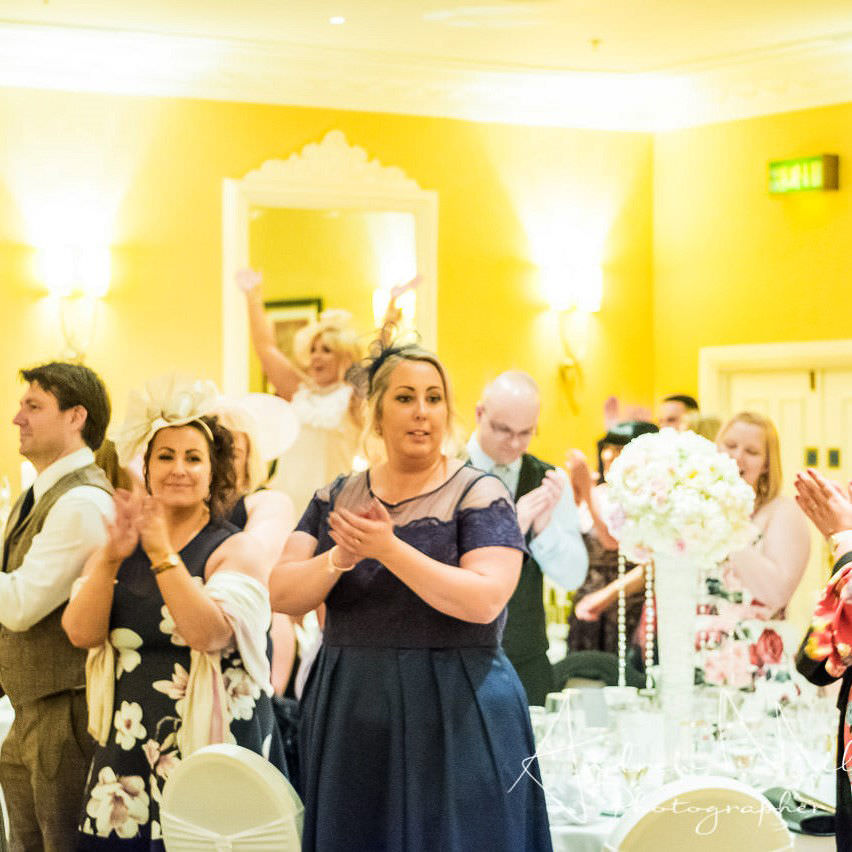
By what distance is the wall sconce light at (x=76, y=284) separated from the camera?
6.59 m

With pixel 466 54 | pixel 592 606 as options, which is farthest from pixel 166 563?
pixel 466 54

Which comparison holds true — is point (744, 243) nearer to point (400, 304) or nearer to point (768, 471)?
point (400, 304)

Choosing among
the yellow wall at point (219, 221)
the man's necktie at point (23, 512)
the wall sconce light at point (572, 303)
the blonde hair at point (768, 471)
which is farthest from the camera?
the wall sconce light at point (572, 303)

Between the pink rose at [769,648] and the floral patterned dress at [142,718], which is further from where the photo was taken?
the pink rose at [769,648]

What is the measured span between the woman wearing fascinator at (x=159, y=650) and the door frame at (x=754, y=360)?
4.82 meters

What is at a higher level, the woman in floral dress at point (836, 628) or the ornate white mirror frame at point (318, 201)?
the ornate white mirror frame at point (318, 201)

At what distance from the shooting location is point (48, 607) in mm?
3076

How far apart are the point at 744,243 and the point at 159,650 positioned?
5.30 m

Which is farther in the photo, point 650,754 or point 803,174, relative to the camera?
point 803,174

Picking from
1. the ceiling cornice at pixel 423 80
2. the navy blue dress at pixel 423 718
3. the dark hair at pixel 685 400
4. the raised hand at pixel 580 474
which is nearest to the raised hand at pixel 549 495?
the raised hand at pixel 580 474

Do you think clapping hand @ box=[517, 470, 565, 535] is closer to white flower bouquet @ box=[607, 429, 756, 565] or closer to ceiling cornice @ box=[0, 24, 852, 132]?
white flower bouquet @ box=[607, 429, 756, 565]

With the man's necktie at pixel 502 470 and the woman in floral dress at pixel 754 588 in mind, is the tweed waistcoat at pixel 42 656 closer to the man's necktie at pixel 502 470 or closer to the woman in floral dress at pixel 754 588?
the man's necktie at pixel 502 470

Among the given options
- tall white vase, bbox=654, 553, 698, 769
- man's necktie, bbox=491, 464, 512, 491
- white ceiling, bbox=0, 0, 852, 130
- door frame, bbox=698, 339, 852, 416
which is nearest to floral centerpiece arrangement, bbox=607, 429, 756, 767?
tall white vase, bbox=654, 553, 698, 769

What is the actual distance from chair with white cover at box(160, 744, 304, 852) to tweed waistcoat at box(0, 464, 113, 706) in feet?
2.49
